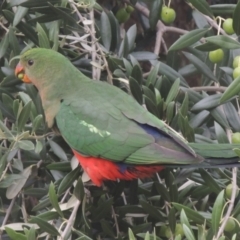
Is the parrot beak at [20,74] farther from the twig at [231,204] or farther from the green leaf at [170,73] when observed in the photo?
the twig at [231,204]

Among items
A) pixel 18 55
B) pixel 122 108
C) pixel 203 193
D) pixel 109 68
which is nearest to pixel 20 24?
pixel 18 55

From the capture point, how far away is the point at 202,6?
6.28 ft

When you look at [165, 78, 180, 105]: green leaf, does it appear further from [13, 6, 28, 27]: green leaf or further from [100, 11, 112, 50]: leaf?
[13, 6, 28, 27]: green leaf

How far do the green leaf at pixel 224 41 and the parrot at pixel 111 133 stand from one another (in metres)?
0.27

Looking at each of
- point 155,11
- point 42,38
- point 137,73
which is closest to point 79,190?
point 137,73

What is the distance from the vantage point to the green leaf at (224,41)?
1.79 metres

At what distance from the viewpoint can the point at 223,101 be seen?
5.84 ft

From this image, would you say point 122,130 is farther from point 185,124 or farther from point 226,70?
point 226,70

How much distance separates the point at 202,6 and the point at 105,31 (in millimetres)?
357

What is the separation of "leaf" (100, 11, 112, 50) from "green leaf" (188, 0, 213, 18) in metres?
0.33

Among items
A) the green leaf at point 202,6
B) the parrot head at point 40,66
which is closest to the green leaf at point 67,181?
the parrot head at point 40,66

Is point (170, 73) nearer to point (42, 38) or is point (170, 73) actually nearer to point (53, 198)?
point (42, 38)

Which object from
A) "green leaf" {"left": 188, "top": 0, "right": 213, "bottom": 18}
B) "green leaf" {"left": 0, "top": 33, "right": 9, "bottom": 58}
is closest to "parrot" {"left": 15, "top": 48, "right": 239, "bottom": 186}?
"green leaf" {"left": 0, "top": 33, "right": 9, "bottom": 58}

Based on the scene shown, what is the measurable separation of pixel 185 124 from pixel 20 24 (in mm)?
669
